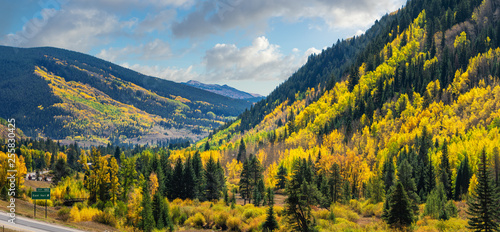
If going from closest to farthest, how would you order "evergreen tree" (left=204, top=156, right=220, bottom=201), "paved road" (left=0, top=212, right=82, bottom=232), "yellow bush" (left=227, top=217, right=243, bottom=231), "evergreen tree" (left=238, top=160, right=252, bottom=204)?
"paved road" (left=0, top=212, right=82, bottom=232) < "yellow bush" (left=227, top=217, right=243, bottom=231) < "evergreen tree" (left=204, top=156, right=220, bottom=201) < "evergreen tree" (left=238, top=160, right=252, bottom=204)

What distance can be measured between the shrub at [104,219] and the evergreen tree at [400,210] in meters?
42.6

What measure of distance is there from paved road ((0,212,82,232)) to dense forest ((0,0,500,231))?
36.8 ft

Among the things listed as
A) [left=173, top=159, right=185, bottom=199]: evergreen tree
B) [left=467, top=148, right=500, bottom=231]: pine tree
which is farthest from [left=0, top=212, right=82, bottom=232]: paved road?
[left=173, top=159, right=185, bottom=199]: evergreen tree

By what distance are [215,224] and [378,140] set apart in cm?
11218

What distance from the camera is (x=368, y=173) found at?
110 metres

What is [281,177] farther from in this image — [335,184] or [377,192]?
[377,192]

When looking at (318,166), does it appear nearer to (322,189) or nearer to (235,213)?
(322,189)

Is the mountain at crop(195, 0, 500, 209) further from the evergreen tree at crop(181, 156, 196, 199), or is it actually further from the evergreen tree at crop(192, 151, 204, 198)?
the evergreen tree at crop(181, 156, 196, 199)

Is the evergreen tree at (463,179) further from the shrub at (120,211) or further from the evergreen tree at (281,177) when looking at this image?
the shrub at (120,211)

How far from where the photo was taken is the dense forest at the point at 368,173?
5422 cm

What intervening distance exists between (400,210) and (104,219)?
45.2m

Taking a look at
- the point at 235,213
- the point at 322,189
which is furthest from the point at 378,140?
the point at 235,213

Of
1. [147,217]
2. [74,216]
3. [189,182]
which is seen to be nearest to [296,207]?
[147,217]

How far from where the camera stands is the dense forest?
54.2 meters
